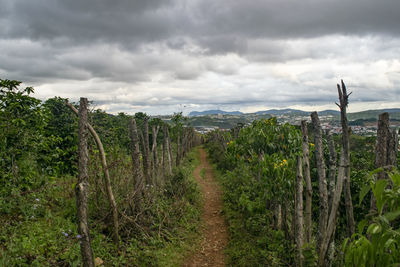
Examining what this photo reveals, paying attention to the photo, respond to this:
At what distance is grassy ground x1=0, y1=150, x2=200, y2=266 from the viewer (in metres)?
3.91

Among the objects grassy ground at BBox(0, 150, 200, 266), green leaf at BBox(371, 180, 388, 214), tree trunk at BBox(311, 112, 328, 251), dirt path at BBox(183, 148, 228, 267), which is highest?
green leaf at BBox(371, 180, 388, 214)

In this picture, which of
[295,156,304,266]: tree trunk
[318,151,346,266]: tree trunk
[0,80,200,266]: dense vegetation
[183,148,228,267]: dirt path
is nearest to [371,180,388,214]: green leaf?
[318,151,346,266]: tree trunk

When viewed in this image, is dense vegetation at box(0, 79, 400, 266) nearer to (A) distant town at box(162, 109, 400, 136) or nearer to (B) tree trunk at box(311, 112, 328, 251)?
(B) tree trunk at box(311, 112, 328, 251)

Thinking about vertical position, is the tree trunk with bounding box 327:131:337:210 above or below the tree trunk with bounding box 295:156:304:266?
above

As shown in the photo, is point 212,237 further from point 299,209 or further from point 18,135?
point 18,135

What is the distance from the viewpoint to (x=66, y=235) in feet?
12.9

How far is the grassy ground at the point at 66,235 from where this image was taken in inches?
154

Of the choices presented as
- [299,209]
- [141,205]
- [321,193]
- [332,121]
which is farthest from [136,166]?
[332,121]

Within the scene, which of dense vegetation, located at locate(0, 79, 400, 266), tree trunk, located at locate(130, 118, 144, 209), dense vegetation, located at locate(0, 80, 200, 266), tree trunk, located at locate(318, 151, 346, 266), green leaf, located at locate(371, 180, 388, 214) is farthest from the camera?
tree trunk, located at locate(130, 118, 144, 209)

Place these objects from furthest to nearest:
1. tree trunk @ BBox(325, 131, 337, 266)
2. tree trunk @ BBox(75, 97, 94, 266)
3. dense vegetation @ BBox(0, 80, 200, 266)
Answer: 1. dense vegetation @ BBox(0, 80, 200, 266)
2. tree trunk @ BBox(75, 97, 94, 266)
3. tree trunk @ BBox(325, 131, 337, 266)

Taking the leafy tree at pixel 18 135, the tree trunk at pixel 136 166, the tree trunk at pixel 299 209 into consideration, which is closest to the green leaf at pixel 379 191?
the tree trunk at pixel 299 209

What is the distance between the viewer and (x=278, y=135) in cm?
500

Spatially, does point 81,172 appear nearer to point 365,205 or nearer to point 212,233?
point 212,233

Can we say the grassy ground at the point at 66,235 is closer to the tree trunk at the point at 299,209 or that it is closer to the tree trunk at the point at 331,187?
the tree trunk at the point at 299,209
